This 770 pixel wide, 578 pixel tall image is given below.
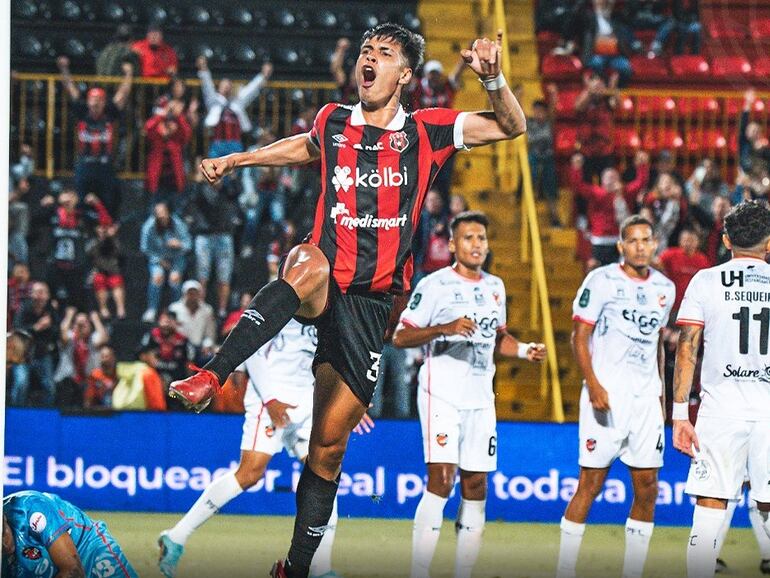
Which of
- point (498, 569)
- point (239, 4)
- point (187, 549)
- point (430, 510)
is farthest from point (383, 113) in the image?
point (239, 4)

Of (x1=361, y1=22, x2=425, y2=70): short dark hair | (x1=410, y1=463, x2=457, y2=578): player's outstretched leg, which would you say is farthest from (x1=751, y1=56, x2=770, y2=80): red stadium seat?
(x1=361, y1=22, x2=425, y2=70): short dark hair

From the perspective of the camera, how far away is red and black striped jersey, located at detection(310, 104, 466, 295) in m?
5.88

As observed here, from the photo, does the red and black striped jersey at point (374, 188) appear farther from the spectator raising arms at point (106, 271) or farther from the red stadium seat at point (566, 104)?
the red stadium seat at point (566, 104)

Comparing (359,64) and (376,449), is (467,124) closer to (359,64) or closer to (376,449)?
(359,64)

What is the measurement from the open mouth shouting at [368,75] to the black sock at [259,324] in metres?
0.95

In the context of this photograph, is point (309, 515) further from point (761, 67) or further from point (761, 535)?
point (761, 67)

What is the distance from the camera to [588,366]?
8.12 m

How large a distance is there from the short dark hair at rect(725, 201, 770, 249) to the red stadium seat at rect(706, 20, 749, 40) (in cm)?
1094

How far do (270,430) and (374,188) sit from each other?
2871mm

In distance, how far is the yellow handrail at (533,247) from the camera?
12.8 meters

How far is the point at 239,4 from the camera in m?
17.4

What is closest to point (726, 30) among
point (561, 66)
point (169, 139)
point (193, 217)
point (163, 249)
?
point (561, 66)

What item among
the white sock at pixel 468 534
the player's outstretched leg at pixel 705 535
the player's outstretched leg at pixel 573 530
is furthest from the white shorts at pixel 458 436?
the player's outstretched leg at pixel 705 535

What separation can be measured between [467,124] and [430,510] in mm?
2841
